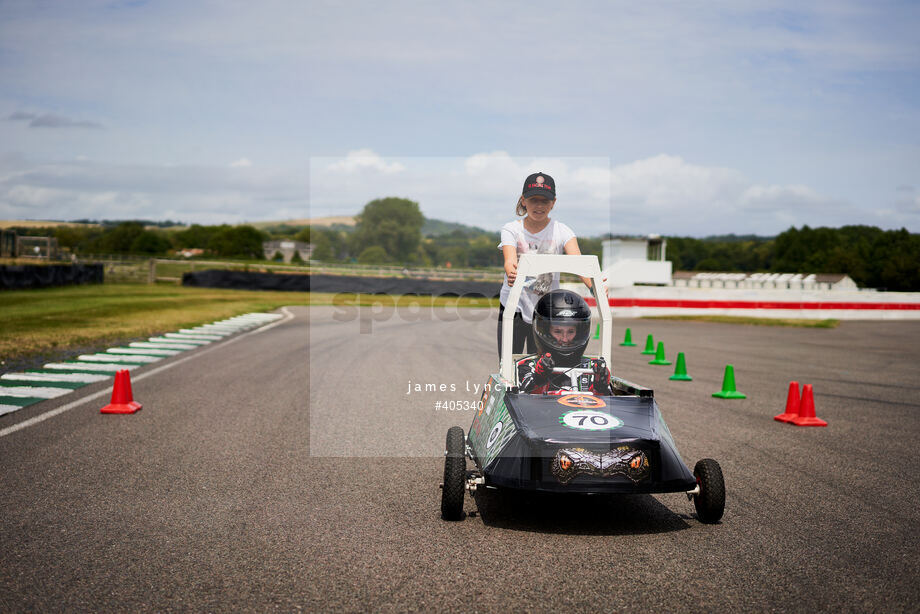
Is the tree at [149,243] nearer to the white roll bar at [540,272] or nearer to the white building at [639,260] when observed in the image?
the white building at [639,260]

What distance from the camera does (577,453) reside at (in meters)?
4.64

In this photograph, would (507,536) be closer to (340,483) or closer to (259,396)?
(340,483)

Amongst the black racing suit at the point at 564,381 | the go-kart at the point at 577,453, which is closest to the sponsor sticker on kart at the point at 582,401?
the go-kart at the point at 577,453

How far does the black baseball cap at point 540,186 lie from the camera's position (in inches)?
242

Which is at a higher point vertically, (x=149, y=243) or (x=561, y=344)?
(x=149, y=243)

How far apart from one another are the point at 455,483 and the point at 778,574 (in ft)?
6.19

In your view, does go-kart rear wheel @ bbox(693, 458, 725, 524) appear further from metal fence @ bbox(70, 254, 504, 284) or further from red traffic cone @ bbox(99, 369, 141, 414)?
metal fence @ bbox(70, 254, 504, 284)

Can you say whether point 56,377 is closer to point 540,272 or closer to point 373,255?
point 373,255

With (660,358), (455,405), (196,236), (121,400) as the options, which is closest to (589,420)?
(455,405)

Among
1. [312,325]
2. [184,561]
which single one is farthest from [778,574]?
[312,325]

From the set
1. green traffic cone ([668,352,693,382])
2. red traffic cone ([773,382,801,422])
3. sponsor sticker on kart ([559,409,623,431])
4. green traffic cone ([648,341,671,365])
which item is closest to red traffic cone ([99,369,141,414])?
sponsor sticker on kart ([559,409,623,431])

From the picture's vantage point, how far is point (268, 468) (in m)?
6.38

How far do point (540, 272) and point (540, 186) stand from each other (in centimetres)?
76

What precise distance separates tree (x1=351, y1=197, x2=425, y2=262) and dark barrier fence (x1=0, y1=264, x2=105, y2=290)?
1042 inches
